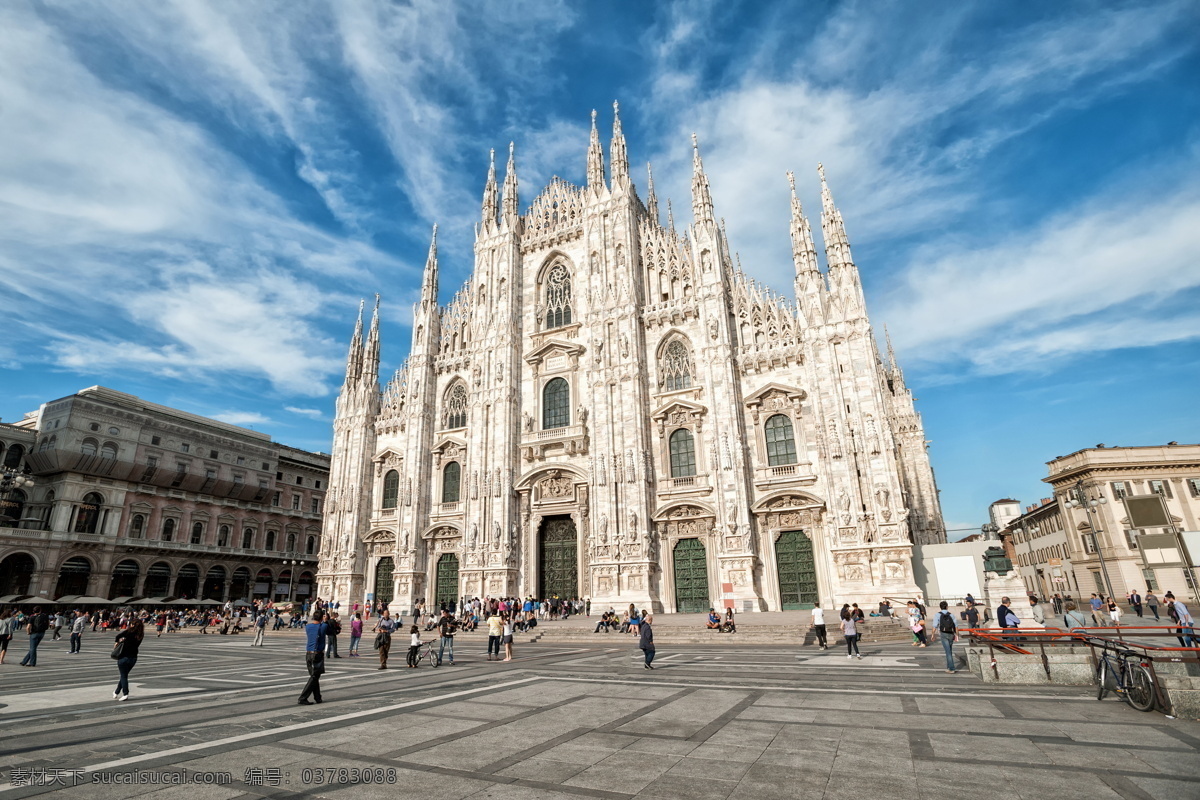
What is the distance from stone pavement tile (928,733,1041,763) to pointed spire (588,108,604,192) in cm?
3354

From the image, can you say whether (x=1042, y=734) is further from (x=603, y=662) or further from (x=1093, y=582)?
(x=1093, y=582)

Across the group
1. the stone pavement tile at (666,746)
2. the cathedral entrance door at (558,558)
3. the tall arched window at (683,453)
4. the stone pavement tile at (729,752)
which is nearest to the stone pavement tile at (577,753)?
the stone pavement tile at (666,746)

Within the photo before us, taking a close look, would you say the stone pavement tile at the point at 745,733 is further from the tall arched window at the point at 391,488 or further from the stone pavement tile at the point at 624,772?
the tall arched window at the point at 391,488

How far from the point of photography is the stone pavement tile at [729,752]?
593 centimetres

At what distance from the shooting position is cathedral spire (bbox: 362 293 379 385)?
39156 millimetres

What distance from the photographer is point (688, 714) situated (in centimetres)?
806

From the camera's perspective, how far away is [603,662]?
14.9 metres

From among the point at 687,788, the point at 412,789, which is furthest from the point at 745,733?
the point at 412,789

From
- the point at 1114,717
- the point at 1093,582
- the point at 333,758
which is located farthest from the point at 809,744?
the point at 1093,582

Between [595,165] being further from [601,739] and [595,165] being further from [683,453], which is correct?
[601,739]

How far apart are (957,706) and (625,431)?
21997 mm

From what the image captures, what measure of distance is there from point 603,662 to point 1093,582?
46411 mm

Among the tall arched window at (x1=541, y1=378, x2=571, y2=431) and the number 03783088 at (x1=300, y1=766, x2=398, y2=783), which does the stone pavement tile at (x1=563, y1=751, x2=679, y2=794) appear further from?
the tall arched window at (x1=541, y1=378, x2=571, y2=431)

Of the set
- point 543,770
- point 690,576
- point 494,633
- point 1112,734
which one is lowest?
point 1112,734
